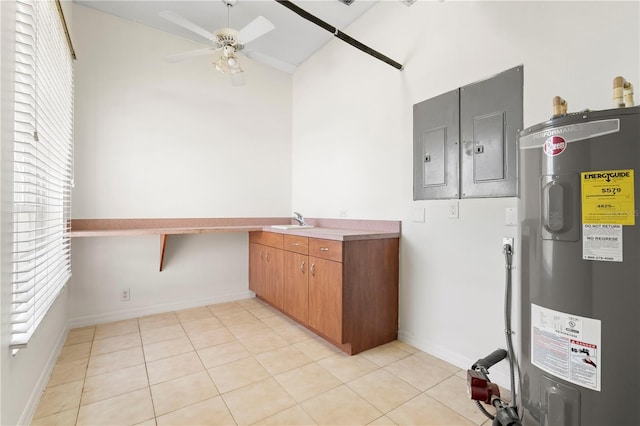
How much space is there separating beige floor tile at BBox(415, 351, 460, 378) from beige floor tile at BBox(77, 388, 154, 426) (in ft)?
6.01

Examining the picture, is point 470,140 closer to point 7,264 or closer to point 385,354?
point 385,354

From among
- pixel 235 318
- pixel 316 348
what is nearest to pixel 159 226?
pixel 235 318

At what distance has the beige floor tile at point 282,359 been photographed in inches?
82.2

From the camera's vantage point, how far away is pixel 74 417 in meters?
1.58

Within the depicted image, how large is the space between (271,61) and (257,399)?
369 cm

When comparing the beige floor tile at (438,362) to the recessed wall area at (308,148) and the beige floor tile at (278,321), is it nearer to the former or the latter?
the recessed wall area at (308,148)

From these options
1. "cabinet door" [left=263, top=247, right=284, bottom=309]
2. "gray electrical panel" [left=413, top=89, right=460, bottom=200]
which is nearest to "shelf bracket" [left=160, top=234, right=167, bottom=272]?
"cabinet door" [left=263, top=247, right=284, bottom=309]

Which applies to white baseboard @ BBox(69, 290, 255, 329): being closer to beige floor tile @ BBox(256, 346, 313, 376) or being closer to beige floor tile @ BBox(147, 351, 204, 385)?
beige floor tile @ BBox(147, 351, 204, 385)

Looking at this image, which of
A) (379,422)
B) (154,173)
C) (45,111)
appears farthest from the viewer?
(154,173)

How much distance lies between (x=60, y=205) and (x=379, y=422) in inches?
105

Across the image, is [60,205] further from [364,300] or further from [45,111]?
[364,300]

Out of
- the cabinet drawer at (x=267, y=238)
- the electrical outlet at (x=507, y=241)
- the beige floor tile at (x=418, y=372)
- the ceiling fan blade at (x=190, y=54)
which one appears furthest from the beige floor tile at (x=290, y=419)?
the ceiling fan blade at (x=190, y=54)

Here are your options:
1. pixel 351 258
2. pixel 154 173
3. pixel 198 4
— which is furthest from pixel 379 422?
pixel 198 4

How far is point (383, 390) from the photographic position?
1830 mm
